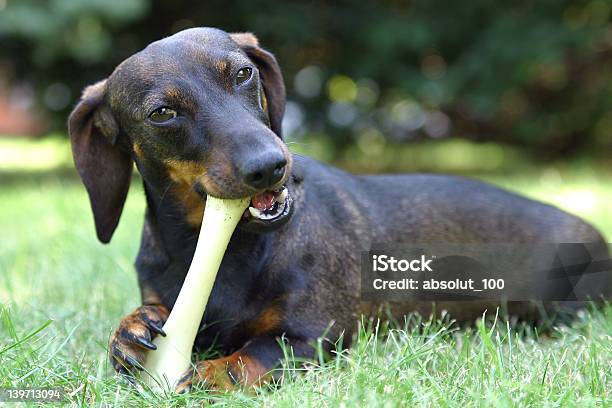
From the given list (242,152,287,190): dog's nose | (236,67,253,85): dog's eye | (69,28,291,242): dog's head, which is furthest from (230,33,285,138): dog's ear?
(242,152,287,190): dog's nose

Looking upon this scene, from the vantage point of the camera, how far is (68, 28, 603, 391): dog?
2.76 m

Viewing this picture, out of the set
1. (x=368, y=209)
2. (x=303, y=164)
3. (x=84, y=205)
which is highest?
→ (x=303, y=164)

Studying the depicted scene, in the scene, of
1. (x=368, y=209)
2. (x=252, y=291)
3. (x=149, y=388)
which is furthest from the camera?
(x=368, y=209)

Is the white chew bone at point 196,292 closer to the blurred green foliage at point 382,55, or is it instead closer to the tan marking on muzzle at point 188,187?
the tan marking on muzzle at point 188,187

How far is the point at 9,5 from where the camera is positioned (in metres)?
8.45

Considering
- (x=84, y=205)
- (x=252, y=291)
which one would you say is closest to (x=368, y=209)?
(x=252, y=291)

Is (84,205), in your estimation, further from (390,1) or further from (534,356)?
(390,1)

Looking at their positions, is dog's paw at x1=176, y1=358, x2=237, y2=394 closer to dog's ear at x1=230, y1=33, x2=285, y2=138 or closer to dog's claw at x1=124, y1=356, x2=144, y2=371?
dog's claw at x1=124, y1=356, x2=144, y2=371

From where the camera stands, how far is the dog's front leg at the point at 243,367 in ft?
8.77

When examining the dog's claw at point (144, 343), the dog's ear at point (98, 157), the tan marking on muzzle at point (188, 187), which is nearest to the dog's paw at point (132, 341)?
the dog's claw at point (144, 343)

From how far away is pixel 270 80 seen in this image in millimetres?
3523

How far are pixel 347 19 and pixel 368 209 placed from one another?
7324 mm

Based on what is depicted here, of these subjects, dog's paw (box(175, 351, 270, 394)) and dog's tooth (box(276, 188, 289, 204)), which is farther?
dog's tooth (box(276, 188, 289, 204))

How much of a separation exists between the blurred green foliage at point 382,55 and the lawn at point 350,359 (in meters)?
5.04
